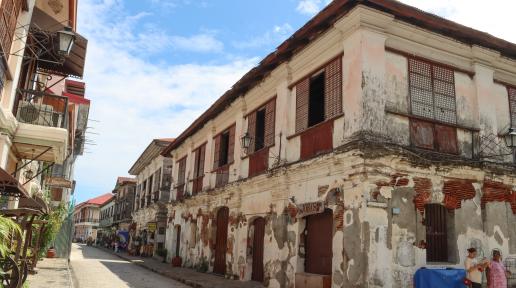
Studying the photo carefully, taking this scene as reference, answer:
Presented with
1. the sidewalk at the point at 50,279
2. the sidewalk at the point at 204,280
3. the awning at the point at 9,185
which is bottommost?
the sidewalk at the point at 204,280

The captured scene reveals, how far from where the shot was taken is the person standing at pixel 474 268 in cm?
848

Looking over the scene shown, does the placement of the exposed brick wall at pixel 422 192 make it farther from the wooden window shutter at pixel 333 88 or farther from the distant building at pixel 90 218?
the distant building at pixel 90 218

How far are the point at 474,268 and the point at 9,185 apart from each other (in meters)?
8.25

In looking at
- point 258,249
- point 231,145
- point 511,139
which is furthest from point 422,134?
point 231,145

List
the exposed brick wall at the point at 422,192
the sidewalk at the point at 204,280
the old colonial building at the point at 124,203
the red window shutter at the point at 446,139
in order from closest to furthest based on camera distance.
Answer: the exposed brick wall at the point at 422,192, the red window shutter at the point at 446,139, the sidewalk at the point at 204,280, the old colonial building at the point at 124,203

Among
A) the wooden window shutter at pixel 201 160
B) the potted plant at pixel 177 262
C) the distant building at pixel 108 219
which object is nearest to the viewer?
the wooden window shutter at pixel 201 160

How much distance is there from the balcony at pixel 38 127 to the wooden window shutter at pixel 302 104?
5.49 metres

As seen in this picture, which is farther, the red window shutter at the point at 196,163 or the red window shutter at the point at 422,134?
the red window shutter at the point at 196,163

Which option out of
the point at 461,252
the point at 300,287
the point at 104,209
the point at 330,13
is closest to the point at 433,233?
the point at 461,252

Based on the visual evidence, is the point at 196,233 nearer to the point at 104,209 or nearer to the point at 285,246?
the point at 285,246

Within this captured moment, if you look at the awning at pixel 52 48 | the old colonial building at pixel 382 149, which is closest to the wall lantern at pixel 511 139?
the old colonial building at pixel 382 149

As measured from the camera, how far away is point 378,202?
862 centimetres

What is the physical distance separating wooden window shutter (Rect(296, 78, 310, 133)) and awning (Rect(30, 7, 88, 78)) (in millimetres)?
5503

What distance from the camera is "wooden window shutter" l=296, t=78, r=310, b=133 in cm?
1123
